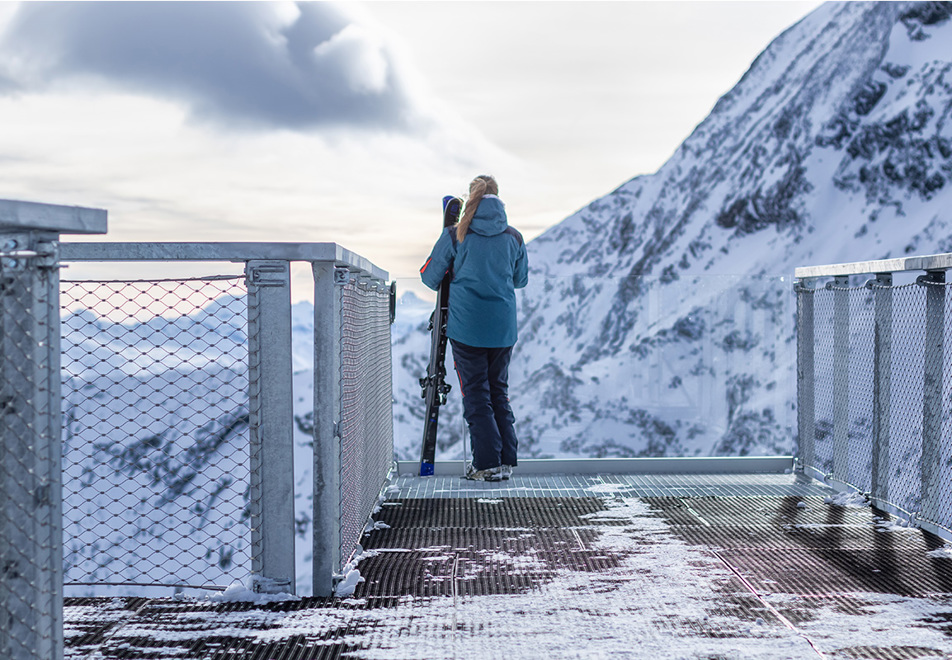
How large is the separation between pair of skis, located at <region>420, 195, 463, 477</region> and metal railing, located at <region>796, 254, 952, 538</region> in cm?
219

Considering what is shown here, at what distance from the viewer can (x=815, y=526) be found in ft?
13.5

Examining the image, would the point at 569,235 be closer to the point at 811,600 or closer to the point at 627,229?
the point at 627,229

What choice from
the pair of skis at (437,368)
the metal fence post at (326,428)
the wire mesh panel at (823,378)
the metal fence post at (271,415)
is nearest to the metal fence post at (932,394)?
the wire mesh panel at (823,378)

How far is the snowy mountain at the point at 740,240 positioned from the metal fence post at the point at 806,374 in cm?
59

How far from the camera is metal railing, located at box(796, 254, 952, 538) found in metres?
4.08

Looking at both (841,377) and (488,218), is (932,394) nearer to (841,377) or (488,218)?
(841,377)

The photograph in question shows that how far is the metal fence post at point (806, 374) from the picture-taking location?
536cm

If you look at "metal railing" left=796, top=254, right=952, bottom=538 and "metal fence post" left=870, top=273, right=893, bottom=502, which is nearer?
"metal railing" left=796, top=254, right=952, bottom=538

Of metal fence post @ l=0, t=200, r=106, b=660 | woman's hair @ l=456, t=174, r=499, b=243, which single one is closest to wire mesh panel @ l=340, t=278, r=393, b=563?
woman's hair @ l=456, t=174, r=499, b=243

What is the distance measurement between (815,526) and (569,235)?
64375 mm

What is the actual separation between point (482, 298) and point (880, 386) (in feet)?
7.03

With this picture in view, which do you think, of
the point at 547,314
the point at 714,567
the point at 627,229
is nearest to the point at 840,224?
the point at 627,229

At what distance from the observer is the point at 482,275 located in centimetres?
475

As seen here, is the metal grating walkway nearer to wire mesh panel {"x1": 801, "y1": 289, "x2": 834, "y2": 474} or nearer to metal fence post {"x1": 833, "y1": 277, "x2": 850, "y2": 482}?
metal fence post {"x1": 833, "y1": 277, "x2": 850, "y2": 482}
